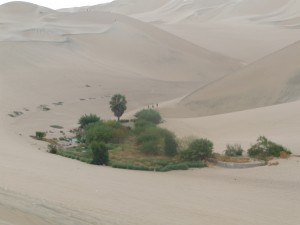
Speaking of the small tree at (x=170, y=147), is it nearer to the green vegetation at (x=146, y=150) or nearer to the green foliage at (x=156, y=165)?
the green vegetation at (x=146, y=150)

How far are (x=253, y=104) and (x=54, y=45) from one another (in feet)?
116

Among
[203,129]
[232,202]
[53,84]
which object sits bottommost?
[232,202]

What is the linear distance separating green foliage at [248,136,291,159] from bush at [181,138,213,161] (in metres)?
1.61

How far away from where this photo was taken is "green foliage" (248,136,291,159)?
20.0m

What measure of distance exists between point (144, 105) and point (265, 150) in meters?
24.3

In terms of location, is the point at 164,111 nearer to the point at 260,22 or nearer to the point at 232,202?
the point at 232,202

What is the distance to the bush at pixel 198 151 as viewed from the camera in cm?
2033

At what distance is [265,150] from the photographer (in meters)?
20.3

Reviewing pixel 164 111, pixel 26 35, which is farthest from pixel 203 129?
pixel 26 35

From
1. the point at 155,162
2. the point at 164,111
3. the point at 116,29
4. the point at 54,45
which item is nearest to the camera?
the point at 155,162

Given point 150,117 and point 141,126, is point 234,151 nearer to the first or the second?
point 141,126

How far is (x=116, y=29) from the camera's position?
84.7 meters

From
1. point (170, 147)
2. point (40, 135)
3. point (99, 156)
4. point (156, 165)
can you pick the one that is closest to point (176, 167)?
point (156, 165)

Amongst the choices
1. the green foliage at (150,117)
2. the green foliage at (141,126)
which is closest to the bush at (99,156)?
the green foliage at (141,126)
